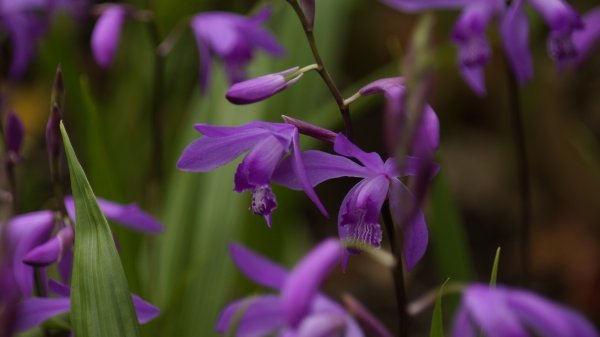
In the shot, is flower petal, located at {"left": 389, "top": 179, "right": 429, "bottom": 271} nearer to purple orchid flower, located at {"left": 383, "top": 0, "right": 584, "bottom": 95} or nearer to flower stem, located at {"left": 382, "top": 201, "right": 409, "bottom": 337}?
flower stem, located at {"left": 382, "top": 201, "right": 409, "bottom": 337}

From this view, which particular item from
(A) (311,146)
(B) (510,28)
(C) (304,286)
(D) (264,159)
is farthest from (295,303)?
(A) (311,146)

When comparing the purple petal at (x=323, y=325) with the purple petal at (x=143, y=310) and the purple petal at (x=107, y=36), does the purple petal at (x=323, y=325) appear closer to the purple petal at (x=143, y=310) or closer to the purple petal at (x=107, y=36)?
the purple petal at (x=143, y=310)

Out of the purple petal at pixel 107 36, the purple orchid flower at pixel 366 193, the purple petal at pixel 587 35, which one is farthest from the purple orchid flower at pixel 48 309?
the purple petal at pixel 587 35

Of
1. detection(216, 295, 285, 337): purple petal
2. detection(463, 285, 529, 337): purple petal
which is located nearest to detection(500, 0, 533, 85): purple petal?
detection(216, 295, 285, 337): purple petal

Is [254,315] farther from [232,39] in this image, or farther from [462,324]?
[232,39]

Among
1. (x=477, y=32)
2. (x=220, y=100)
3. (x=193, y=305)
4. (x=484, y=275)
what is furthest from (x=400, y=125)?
(x=484, y=275)

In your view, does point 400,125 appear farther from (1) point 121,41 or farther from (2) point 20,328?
(1) point 121,41

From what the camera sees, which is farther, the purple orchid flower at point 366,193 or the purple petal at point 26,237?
the purple petal at point 26,237
